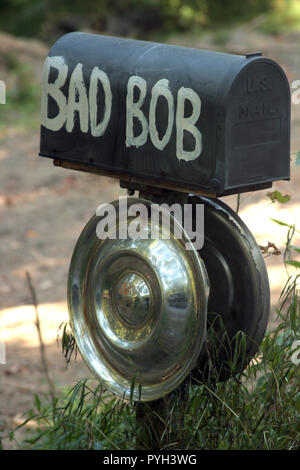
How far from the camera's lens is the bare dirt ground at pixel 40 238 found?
4367 mm

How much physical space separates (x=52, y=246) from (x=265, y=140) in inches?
163

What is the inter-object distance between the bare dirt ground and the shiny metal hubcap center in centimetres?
104

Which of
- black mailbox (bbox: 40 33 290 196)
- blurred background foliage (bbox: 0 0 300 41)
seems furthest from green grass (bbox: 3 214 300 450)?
blurred background foliage (bbox: 0 0 300 41)

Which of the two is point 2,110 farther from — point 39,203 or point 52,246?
point 52,246

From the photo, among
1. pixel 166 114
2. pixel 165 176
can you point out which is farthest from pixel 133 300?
pixel 166 114

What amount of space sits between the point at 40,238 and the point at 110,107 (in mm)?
4078

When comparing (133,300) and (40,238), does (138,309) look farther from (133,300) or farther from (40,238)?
(40,238)

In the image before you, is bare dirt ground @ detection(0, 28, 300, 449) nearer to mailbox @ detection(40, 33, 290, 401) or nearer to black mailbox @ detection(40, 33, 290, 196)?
mailbox @ detection(40, 33, 290, 401)

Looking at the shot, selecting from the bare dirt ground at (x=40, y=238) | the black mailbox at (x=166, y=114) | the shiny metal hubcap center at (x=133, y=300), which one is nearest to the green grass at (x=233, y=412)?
the shiny metal hubcap center at (x=133, y=300)

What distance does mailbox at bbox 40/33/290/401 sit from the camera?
2168 mm

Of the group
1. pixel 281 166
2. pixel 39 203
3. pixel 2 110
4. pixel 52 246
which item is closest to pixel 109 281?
pixel 281 166

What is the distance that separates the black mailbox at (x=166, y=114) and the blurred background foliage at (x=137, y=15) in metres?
11.2

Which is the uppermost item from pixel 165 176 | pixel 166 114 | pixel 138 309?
pixel 166 114

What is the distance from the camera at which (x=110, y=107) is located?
7.84 ft
